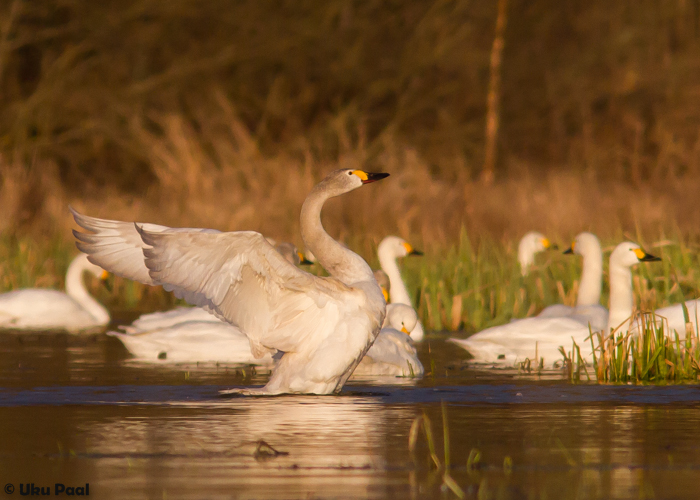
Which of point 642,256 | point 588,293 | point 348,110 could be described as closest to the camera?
point 642,256

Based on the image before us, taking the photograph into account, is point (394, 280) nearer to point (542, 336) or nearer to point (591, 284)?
point (591, 284)

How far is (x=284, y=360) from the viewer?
756cm

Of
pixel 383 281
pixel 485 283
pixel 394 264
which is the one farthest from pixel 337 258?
pixel 485 283

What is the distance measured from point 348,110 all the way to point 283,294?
57.8 feet

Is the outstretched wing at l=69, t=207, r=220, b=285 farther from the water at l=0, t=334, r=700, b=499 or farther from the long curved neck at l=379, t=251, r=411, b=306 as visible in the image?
the long curved neck at l=379, t=251, r=411, b=306

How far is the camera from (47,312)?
39.8ft

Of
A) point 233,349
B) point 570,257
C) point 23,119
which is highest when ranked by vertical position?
point 23,119

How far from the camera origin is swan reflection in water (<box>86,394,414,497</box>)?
455 centimetres

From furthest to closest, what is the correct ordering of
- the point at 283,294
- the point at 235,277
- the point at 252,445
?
the point at 283,294 → the point at 235,277 → the point at 252,445

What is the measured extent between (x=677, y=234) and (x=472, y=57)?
42.0 feet

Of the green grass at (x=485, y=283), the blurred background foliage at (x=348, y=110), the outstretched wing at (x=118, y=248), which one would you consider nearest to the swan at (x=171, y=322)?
the outstretched wing at (x=118, y=248)

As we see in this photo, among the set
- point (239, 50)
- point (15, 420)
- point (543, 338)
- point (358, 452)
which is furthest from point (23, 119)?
point (358, 452)

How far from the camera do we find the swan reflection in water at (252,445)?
14.9ft

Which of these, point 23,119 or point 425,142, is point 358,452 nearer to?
point 23,119
